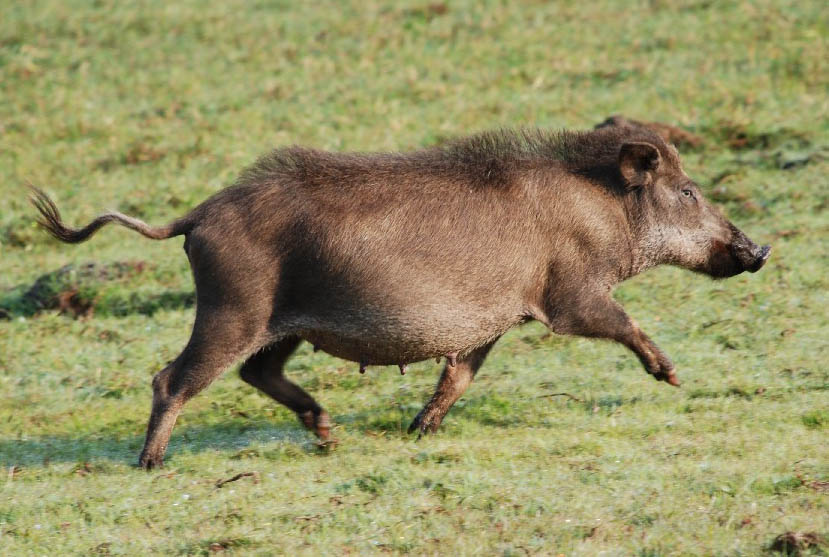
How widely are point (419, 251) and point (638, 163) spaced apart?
1.51 m

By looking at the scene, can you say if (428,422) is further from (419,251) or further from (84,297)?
(84,297)

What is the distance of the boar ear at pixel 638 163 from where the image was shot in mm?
7355

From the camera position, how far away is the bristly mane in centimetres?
708

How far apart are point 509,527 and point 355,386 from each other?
2939 millimetres

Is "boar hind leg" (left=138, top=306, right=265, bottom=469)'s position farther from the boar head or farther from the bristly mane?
the boar head

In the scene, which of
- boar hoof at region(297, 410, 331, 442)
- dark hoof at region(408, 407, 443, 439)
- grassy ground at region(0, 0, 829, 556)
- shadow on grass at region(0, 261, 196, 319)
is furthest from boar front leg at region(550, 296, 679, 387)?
shadow on grass at region(0, 261, 196, 319)

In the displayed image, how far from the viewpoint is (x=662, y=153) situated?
24.9 ft

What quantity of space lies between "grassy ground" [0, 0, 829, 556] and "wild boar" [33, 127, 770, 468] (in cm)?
58

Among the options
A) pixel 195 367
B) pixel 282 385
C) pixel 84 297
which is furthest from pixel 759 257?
pixel 84 297

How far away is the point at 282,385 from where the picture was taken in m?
7.47

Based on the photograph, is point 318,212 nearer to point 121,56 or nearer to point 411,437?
point 411,437

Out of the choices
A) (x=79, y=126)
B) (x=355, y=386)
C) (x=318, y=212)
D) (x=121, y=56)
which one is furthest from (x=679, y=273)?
(x=121, y=56)

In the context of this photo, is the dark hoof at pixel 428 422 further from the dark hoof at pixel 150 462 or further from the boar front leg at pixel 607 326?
the dark hoof at pixel 150 462

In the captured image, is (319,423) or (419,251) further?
(319,423)
